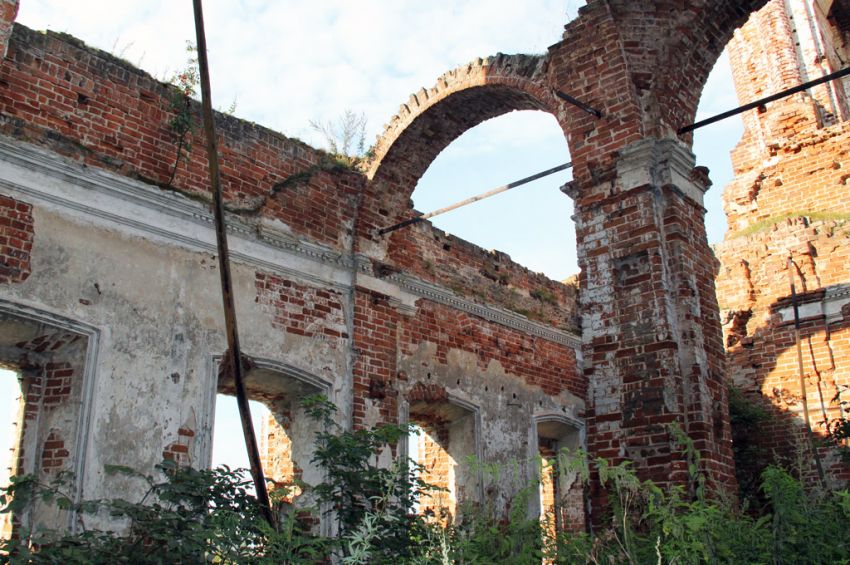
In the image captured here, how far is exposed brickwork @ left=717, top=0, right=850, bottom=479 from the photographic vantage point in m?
11.4

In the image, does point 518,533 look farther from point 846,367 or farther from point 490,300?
point 846,367

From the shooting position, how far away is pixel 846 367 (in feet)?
36.2

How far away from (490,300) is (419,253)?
1449 mm

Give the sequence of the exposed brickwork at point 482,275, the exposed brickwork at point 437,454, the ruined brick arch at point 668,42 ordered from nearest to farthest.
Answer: the ruined brick arch at point 668,42
the exposed brickwork at point 482,275
the exposed brickwork at point 437,454

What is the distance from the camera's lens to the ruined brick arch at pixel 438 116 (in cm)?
866

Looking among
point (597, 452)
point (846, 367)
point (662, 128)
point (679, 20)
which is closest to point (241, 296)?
point (597, 452)

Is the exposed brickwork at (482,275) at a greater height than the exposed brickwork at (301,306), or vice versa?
the exposed brickwork at (482,275)

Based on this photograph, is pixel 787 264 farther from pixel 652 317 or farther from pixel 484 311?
pixel 652 317

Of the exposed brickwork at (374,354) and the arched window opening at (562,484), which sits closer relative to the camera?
the exposed brickwork at (374,354)

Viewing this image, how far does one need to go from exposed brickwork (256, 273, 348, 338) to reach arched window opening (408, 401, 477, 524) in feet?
6.13

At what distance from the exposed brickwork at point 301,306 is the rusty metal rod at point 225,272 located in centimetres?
272

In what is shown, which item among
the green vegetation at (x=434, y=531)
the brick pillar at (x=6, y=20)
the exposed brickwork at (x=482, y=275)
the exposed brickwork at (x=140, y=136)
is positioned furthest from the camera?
the exposed brickwork at (x=482, y=275)

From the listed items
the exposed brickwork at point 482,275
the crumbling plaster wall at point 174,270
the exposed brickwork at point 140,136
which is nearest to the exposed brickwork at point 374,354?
the crumbling plaster wall at point 174,270

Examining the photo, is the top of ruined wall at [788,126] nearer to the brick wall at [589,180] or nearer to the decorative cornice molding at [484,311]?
the decorative cornice molding at [484,311]
